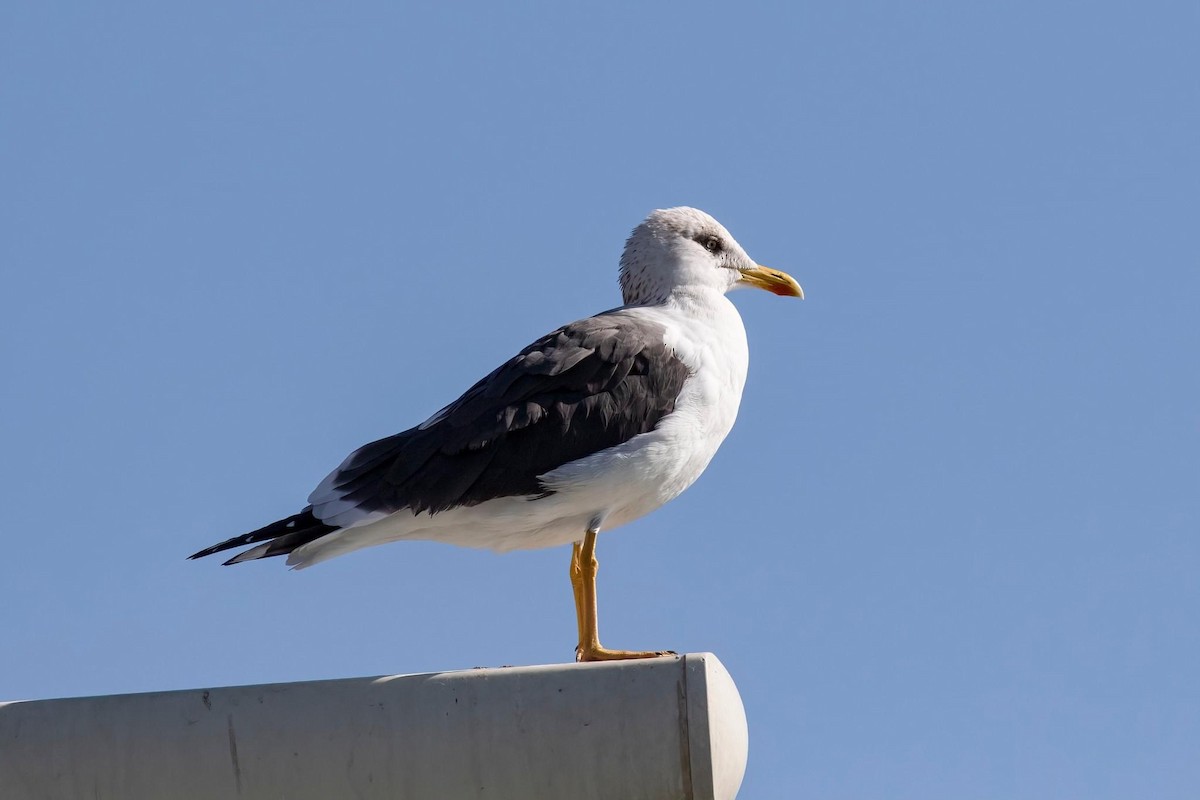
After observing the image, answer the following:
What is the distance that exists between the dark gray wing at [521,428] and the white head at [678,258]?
0.91 m

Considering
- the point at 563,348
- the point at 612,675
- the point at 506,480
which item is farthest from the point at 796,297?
the point at 612,675

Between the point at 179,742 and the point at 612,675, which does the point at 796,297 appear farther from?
the point at 179,742

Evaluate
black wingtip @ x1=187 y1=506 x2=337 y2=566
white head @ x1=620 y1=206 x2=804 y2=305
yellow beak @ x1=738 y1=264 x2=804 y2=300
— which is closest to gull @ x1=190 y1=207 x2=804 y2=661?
black wingtip @ x1=187 y1=506 x2=337 y2=566

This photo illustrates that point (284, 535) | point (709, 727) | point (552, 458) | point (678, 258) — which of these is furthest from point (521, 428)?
point (709, 727)

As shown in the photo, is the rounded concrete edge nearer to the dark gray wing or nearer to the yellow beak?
the dark gray wing

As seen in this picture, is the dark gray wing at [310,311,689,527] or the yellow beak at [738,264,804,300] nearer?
the dark gray wing at [310,311,689,527]

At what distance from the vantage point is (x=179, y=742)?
546 cm

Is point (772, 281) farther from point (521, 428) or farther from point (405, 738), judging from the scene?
point (405, 738)

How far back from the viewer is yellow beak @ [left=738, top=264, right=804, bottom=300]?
339 inches

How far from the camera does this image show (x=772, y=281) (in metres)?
8.70

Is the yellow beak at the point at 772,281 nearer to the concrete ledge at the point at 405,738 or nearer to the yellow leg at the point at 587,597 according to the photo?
the yellow leg at the point at 587,597

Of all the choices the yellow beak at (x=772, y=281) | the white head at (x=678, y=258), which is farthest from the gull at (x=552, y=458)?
the yellow beak at (x=772, y=281)

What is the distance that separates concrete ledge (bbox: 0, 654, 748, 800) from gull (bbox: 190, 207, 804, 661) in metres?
1.34

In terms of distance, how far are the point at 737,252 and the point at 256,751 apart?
4252mm
